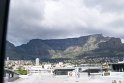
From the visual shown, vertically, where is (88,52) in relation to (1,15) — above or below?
above

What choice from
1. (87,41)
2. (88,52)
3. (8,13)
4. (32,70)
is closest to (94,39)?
(87,41)

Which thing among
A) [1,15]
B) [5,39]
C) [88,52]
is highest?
[88,52]

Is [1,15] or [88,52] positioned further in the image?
[88,52]

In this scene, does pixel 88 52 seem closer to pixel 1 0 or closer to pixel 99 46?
pixel 99 46

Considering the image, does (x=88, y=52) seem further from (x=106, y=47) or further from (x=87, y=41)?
(x=87, y=41)

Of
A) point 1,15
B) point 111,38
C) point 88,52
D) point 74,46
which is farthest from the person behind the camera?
point 74,46

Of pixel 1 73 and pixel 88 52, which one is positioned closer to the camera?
pixel 1 73

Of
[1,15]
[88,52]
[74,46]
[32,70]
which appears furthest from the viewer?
[74,46]

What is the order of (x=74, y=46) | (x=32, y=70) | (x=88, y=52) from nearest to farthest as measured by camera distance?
(x=32, y=70) < (x=88, y=52) < (x=74, y=46)

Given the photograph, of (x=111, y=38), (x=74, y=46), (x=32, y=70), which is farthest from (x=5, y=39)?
(x=74, y=46)
